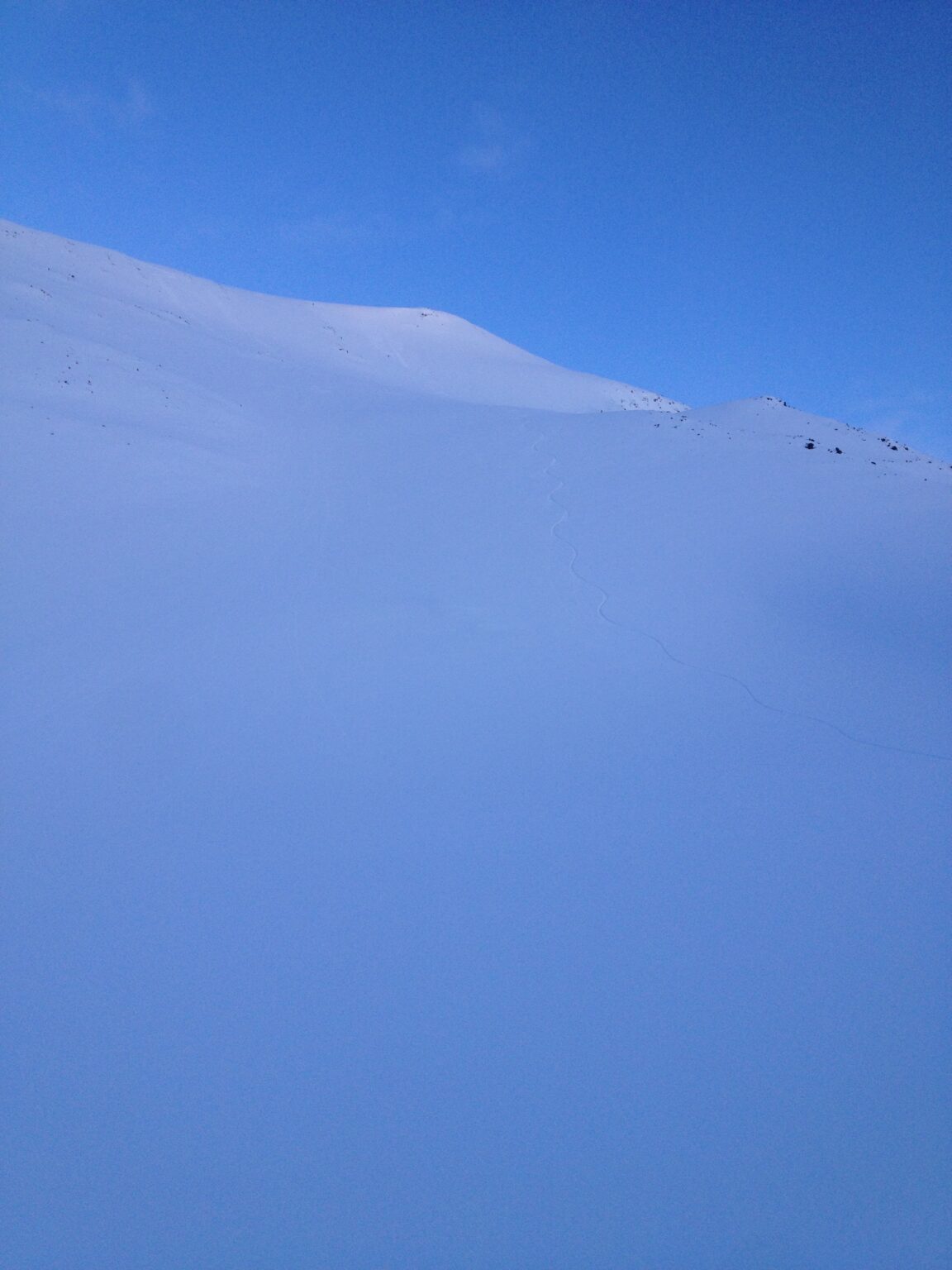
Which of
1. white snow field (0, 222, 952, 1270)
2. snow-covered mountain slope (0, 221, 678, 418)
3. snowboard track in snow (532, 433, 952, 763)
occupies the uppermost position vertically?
snow-covered mountain slope (0, 221, 678, 418)

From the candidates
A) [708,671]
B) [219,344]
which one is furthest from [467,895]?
[219,344]

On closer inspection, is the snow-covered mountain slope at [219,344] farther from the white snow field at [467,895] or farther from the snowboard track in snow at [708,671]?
the snowboard track in snow at [708,671]

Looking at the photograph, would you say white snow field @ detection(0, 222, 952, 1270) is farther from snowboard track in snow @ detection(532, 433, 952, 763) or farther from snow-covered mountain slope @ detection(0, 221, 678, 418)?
snow-covered mountain slope @ detection(0, 221, 678, 418)

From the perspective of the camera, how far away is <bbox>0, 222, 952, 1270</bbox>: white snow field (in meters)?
2.04

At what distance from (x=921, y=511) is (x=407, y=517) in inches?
240

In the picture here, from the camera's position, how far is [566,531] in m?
7.95

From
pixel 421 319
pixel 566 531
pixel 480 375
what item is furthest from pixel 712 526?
pixel 421 319

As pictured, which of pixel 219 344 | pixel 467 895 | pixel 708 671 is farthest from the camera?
pixel 219 344

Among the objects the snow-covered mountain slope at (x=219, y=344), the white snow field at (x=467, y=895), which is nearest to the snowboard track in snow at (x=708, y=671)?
the white snow field at (x=467, y=895)

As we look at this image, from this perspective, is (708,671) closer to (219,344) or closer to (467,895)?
(467,895)

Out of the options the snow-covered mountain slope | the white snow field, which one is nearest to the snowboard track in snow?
the white snow field

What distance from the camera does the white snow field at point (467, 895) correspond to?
2.04 meters

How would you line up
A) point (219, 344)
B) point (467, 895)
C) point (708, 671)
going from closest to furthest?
point (467, 895) → point (708, 671) → point (219, 344)

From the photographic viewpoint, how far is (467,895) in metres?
3.02
